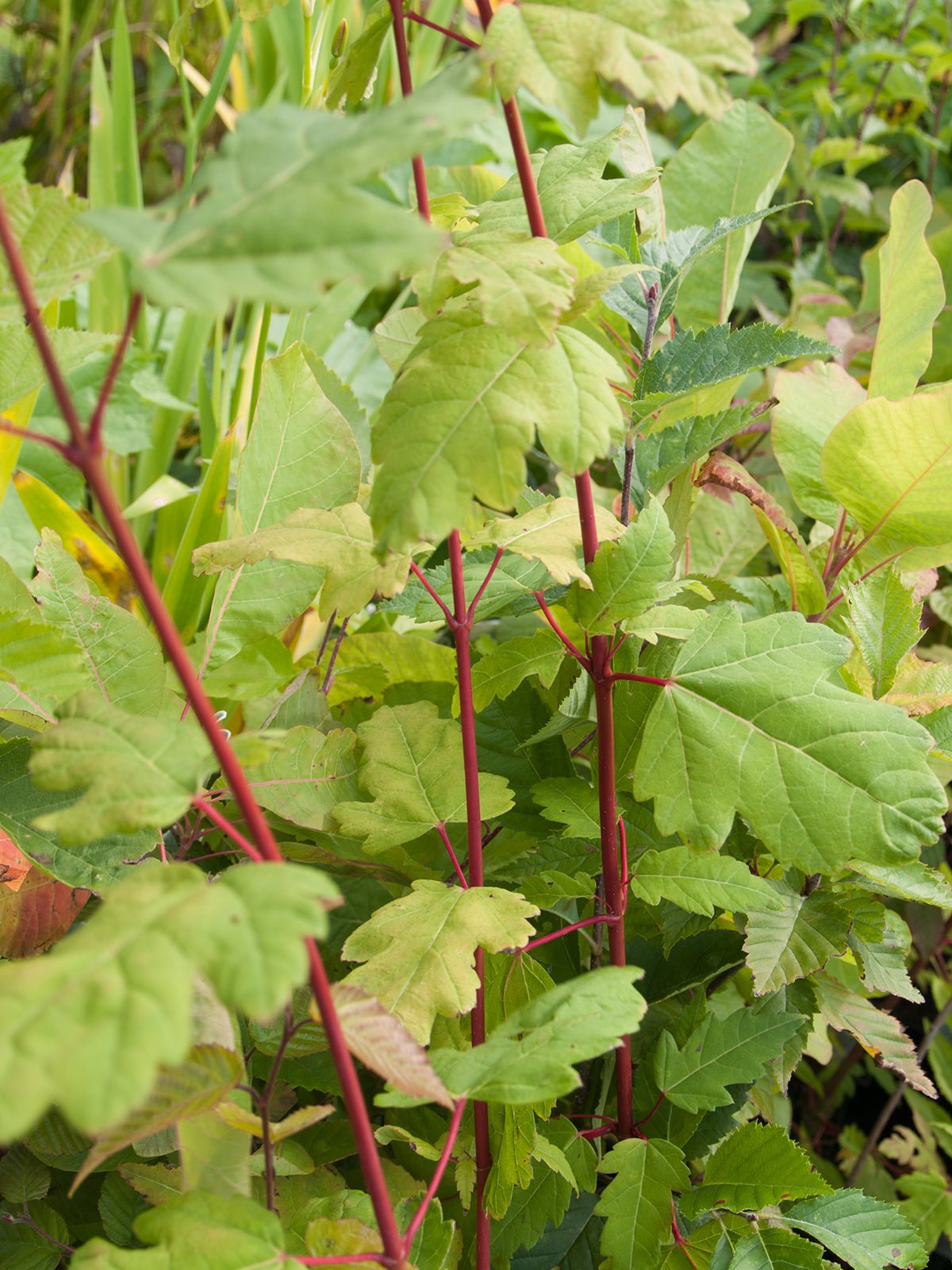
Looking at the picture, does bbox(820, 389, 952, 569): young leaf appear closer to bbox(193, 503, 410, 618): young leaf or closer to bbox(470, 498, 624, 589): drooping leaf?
bbox(470, 498, 624, 589): drooping leaf

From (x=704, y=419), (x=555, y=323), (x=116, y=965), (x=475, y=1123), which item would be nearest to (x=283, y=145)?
(x=555, y=323)

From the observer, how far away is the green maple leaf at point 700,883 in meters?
0.52

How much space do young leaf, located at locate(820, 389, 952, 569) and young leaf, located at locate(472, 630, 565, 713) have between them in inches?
8.6

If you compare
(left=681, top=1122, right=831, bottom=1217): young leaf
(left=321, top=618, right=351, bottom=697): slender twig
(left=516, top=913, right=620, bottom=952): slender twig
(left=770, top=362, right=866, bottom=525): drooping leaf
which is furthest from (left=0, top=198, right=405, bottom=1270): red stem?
(left=770, top=362, right=866, bottom=525): drooping leaf

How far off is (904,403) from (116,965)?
0.52 meters

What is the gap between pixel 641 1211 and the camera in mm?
516

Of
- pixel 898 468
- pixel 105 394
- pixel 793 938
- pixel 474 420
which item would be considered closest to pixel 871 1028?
pixel 793 938

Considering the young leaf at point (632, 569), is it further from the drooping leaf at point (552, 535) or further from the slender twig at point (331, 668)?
the slender twig at point (331, 668)

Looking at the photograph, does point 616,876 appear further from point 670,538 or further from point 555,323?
point 555,323

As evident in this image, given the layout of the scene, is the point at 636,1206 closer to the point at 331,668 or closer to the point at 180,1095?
the point at 180,1095

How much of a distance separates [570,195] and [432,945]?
1.18 ft

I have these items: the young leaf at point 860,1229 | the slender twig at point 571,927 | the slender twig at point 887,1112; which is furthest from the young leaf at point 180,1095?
the slender twig at point 887,1112

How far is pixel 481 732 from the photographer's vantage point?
0.69m

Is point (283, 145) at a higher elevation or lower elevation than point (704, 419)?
higher
